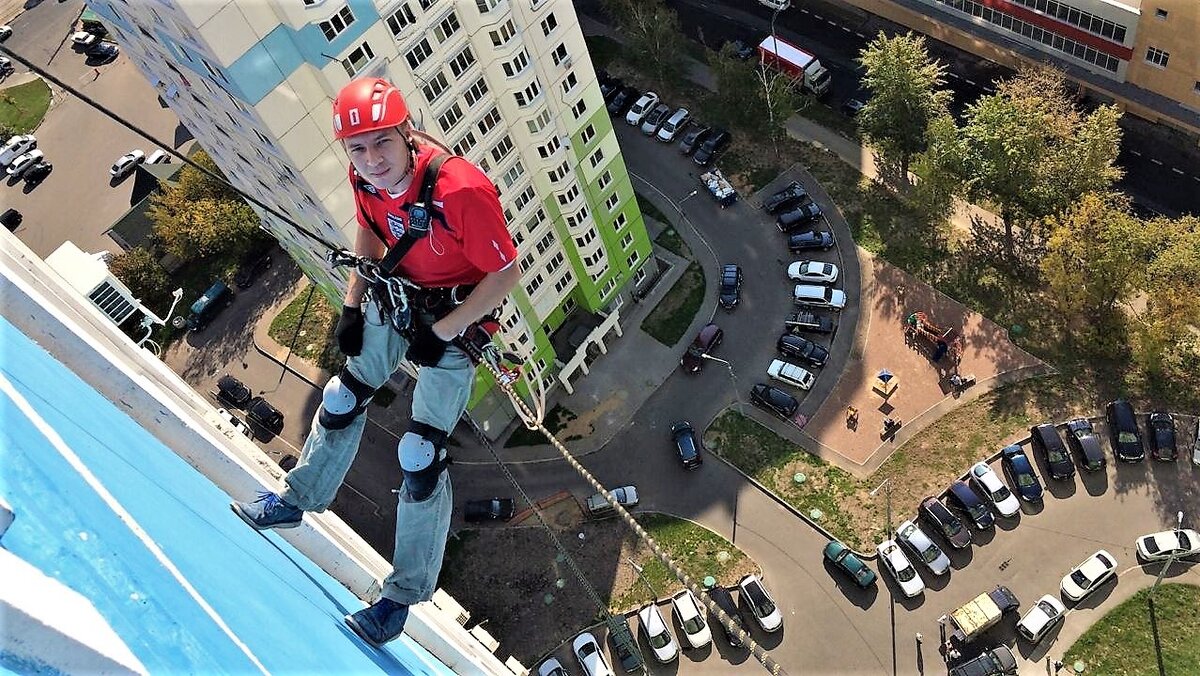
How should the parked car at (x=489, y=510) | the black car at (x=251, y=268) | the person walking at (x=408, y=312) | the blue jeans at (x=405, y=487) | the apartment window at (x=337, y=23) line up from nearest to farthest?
the person walking at (x=408, y=312)
the blue jeans at (x=405, y=487)
the apartment window at (x=337, y=23)
the parked car at (x=489, y=510)
the black car at (x=251, y=268)

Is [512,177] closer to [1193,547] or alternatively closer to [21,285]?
[21,285]

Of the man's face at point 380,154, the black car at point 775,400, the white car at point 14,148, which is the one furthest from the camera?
the white car at point 14,148

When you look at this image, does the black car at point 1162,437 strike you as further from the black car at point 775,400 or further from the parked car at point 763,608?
the parked car at point 763,608

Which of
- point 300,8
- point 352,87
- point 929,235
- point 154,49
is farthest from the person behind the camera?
point 929,235

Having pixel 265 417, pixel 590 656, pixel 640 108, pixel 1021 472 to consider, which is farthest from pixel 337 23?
pixel 1021 472

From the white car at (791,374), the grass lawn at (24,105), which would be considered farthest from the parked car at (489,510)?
the grass lawn at (24,105)

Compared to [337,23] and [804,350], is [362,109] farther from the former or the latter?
[804,350]

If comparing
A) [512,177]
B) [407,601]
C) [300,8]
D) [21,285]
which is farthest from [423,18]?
[407,601]
